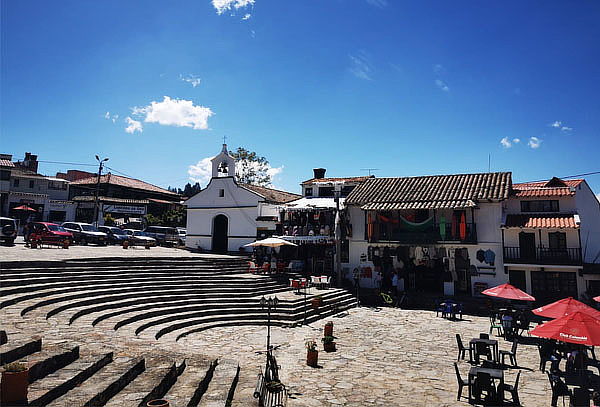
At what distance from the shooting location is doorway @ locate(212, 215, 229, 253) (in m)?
30.5

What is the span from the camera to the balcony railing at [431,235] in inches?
874

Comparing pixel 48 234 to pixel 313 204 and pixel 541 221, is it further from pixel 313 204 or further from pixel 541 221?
pixel 541 221

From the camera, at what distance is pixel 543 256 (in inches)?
826

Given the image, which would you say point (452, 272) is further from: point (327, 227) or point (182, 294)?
point (182, 294)

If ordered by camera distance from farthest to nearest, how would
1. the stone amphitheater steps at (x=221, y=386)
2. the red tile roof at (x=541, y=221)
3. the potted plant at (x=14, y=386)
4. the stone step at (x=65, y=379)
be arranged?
the red tile roof at (x=541, y=221), the stone amphitheater steps at (x=221, y=386), the stone step at (x=65, y=379), the potted plant at (x=14, y=386)

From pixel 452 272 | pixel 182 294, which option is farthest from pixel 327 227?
pixel 182 294

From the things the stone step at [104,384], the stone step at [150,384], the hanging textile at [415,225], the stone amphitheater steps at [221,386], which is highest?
the hanging textile at [415,225]

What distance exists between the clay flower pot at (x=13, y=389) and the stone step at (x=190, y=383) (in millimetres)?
1987

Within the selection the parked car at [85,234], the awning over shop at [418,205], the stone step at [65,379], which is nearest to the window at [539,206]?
the awning over shop at [418,205]

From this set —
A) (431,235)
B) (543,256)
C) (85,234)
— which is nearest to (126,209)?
(85,234)

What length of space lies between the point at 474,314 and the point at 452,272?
12.1ft

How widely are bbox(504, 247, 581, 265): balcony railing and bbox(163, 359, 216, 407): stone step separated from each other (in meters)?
19.2

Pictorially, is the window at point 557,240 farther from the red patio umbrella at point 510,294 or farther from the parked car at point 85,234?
the parked car at point 85,234

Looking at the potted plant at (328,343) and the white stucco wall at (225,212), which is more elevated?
the white stucco wall at (225,212)
